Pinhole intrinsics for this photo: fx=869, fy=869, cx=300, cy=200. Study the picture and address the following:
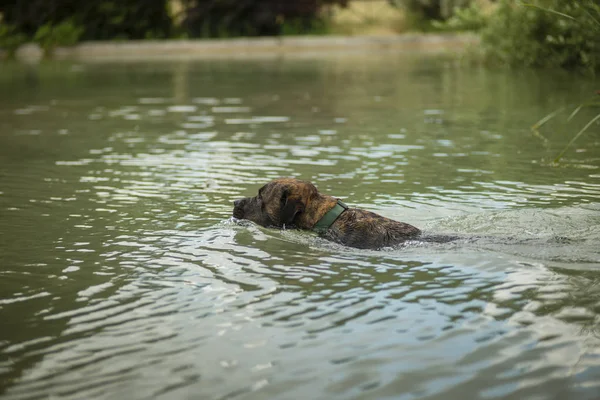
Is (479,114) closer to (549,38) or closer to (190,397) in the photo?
(549,38)

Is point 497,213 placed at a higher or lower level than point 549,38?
lower

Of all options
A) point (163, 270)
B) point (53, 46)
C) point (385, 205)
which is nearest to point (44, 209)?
point (163, 270)

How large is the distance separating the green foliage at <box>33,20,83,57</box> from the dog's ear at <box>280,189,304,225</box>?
122 feet

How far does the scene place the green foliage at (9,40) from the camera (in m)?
42.0

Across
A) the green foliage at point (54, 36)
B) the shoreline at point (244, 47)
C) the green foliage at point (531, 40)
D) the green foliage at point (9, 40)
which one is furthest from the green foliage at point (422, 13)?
the green foliage at point (531, 40)

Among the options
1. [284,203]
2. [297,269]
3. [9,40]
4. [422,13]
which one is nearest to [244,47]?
[422,13]

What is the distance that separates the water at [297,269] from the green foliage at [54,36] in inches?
1075

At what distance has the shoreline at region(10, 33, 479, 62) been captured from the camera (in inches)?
1686

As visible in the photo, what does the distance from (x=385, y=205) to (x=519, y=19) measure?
43.9ft

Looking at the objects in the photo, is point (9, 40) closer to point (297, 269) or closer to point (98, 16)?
point (98, 16)

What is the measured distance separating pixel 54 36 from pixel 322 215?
38.0m

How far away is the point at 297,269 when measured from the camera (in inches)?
290

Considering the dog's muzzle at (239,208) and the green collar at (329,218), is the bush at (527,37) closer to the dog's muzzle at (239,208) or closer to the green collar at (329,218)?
the dog's muzzle at (239,208)

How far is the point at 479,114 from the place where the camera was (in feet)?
58.5
